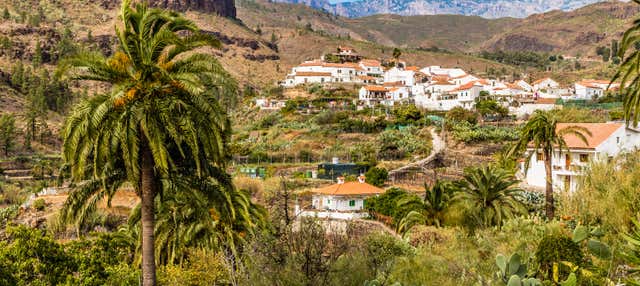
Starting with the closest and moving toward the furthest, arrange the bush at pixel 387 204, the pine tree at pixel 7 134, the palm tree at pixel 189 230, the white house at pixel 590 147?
the palm tree at pixel 189 230 → the bush at pixel 387 204 → the white house at pixel 590 147 → the pine tree at pixel 7 134

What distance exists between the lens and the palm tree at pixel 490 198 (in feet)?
81.3

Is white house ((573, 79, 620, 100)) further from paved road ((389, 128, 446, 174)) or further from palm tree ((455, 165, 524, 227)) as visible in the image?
palm tree ((455, 165, 524, 227))

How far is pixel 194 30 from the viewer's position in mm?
11602

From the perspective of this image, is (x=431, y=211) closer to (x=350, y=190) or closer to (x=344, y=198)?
(x=344, y=198)

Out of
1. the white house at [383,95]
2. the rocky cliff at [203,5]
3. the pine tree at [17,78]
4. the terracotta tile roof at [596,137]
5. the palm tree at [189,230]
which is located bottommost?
the palm tree at [189,230]

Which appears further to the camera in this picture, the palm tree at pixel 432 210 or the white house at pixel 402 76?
the white house at pixel 402 76

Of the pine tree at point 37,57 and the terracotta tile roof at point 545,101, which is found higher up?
the pine tree at point 37,57

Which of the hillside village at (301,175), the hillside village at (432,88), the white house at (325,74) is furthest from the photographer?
the white house at (325,74)

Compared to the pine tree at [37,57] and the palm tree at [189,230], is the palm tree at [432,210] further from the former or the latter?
the pine tree at [37,57]

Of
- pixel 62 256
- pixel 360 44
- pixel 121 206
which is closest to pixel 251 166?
pixel 121 206

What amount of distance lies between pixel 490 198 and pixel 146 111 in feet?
62.0

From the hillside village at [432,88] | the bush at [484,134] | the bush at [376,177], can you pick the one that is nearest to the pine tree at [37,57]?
the hillside village at [432,88]

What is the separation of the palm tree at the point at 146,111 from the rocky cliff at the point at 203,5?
142524 millimetres

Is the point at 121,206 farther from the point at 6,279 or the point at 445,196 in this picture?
the point at 6,279
